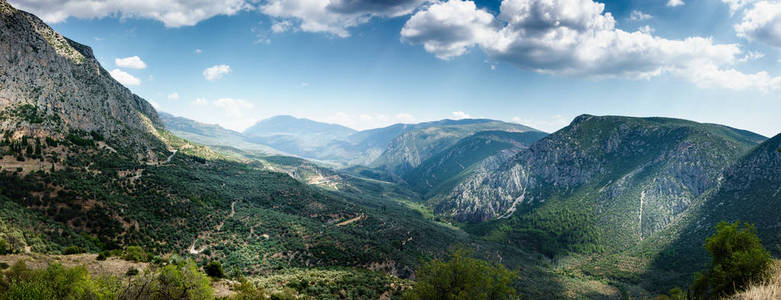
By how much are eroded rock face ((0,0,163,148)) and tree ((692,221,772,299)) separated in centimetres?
11896

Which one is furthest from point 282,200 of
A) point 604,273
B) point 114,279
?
point 604,273

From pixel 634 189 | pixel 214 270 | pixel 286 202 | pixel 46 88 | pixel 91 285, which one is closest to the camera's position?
pixel 91 285

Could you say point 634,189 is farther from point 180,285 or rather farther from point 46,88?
point 46,88

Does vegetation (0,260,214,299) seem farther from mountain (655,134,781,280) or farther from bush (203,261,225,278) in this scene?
mountain (655,134,781,280)

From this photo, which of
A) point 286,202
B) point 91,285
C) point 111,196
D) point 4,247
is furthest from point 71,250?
point 286,202

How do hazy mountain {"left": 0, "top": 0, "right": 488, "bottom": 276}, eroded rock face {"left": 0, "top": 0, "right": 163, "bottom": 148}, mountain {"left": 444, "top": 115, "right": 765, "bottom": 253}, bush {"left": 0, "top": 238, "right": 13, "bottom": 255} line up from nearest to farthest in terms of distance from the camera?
bush {"left": 0, "top": 238, "right": 13, "bottom": 255} → hazy mountain {"left": 0, "top": 0, "right": 488, "bottom": 276} → eroded rock face {"left": 0, "top": 0, "right": 163, "bottom": 148} → mountain {"left": 444, "top": 115, "right": 765, "bottom": 253}

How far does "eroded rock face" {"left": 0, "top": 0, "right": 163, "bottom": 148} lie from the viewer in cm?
7125

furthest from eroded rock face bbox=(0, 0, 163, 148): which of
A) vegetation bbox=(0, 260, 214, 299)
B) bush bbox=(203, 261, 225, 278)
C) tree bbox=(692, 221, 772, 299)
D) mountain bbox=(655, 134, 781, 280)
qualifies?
mountain bbox=(655, 134, 781, 280)

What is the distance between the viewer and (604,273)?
11969 cm

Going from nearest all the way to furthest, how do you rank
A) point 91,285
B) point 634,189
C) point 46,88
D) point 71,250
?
point 91,285 < point 71,250 < point 46,88 < point 634,189

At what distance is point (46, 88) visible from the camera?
3273 inches

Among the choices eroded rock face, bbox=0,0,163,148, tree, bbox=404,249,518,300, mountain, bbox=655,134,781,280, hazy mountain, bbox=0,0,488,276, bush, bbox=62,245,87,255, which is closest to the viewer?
tree, bbox=404,249,518,300

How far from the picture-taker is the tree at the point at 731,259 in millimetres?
28016

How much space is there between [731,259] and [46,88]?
143955mm
